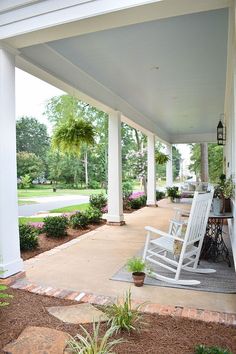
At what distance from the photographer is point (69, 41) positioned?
3.77m

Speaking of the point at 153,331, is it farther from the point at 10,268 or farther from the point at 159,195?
the point at 159,195

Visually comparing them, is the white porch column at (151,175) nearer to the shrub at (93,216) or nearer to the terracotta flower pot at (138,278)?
the shrub at (93,216)

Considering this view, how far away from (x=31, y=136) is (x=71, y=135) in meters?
30.7

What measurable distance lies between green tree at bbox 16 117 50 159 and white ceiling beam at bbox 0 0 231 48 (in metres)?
30.2

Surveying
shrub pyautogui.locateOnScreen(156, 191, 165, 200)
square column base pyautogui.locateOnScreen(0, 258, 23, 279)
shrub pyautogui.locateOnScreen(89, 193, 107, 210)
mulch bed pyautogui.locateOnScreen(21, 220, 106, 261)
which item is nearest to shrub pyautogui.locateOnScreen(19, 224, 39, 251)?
mulch bed pyautogui.locateOnScreen(21, 220, 106, 261)

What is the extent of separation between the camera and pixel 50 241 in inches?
202

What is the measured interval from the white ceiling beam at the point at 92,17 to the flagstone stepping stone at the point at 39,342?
262 cm

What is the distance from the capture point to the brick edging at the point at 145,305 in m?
2.40

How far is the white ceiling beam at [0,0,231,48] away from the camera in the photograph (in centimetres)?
240

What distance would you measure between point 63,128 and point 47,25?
7.65ft

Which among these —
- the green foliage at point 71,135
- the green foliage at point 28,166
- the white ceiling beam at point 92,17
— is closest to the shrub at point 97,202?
the green foliage at point 71,135

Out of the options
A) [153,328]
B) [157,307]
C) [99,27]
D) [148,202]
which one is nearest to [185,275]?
[157,307]

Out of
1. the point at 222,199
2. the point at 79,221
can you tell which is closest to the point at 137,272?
the point at 222,199

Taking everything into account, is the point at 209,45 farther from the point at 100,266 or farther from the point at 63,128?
the point at 100,266
